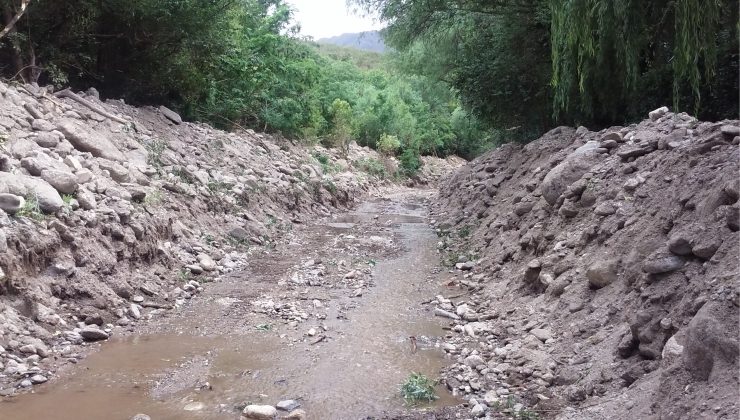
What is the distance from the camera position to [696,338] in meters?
3.11

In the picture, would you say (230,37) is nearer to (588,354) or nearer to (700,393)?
(588,354)

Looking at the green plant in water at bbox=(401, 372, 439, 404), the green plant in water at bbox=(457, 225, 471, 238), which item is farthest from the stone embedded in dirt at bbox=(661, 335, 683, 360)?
the green plant in water at bbox=(457, 225, 471, 238)

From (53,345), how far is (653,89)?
31.1ft

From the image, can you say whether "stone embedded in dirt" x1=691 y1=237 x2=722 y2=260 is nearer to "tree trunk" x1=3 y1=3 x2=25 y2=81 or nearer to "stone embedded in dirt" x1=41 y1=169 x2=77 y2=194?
"stone embedded in dirt" x1=41 y1=169 x2=77 y2=194

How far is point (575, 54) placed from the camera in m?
6.84

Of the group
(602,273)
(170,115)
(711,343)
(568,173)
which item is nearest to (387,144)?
(170,115)

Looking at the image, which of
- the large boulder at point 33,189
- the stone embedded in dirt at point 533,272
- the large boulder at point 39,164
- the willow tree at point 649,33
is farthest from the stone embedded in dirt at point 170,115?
the stone embedded in dirt at point 533,272

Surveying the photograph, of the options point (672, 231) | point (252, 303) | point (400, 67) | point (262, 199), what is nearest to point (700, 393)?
point (672, 231)

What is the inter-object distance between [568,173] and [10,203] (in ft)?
22.0

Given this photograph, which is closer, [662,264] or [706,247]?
[706,247]

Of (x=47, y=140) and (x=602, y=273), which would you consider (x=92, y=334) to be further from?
(x=602, y=273)

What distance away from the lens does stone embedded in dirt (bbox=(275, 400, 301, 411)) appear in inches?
166

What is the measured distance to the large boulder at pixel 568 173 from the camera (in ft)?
24.5

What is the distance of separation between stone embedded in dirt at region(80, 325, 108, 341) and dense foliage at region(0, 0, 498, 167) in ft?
19.6
